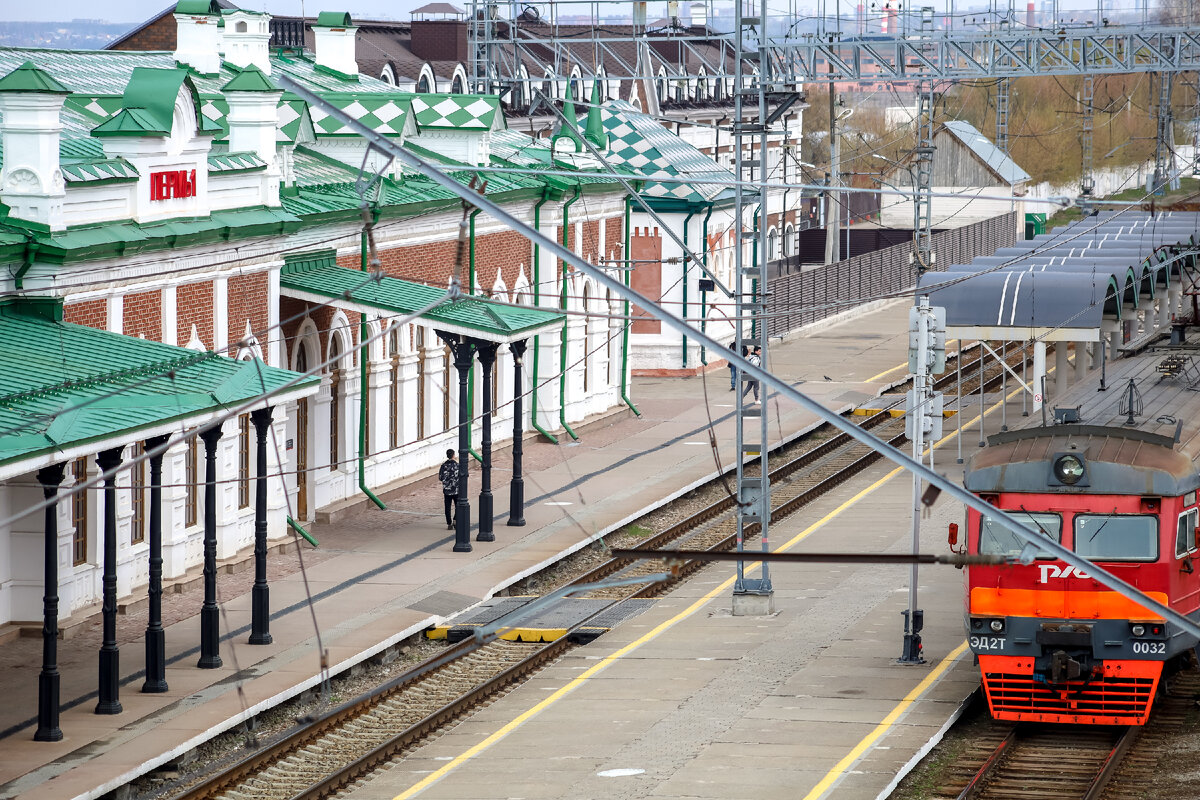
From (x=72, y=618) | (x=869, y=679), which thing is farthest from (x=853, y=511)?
(x=72, y=618)

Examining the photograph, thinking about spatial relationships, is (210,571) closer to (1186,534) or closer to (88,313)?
(88,313)

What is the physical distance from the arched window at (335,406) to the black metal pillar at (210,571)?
7809 mm

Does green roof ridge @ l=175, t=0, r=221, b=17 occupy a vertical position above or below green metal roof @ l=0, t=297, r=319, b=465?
above

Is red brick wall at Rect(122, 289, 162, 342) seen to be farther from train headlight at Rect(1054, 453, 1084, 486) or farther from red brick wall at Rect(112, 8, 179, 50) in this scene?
red brick wall at Rect(112, 8, 179, 50)

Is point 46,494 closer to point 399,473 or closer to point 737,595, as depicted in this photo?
point 737,595

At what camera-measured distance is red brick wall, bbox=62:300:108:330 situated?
20.3 meters

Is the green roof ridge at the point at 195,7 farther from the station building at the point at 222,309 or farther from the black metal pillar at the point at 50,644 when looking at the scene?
the black metal pillar at the point at 50,644

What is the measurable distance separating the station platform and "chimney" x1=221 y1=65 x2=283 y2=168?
17.4 feet

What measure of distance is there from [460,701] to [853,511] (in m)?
12.1

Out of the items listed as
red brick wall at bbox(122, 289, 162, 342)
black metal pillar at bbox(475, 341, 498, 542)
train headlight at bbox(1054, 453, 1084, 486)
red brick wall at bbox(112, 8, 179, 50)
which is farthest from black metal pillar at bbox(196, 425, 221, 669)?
red brick wall at bbox(112, 8, 179, 50)

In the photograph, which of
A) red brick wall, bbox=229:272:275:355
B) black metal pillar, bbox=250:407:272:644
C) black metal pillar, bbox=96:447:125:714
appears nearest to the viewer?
black metal pillar, bbox=96:447:125:714

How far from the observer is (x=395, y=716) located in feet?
60.5

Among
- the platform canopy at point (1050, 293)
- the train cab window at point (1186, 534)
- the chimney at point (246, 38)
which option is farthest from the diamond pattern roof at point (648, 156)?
the train cab window at point (1186, 534)

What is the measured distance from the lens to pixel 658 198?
43.4 meters
